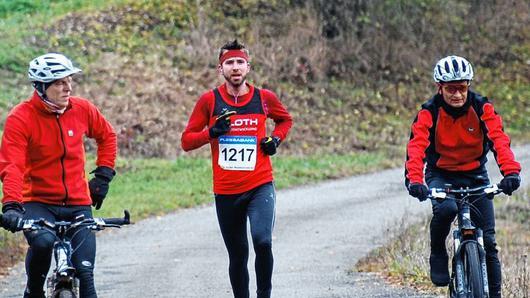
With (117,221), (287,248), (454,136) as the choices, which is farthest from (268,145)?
(287,248)

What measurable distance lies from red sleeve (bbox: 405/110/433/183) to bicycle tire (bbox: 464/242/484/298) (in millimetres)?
610

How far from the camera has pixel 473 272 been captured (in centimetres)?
851

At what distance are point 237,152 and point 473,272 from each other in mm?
1950

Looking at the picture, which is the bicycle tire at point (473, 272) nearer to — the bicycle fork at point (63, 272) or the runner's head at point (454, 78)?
the runner's head at point (454, 78)

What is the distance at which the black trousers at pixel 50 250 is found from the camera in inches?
303

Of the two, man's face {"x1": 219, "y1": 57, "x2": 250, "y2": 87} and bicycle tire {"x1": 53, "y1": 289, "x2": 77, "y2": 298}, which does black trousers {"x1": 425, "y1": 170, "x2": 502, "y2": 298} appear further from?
bicycle tire {"x1": 53, "y1": 289, "x2": 77, "y2": 298}

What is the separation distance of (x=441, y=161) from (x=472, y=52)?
30561 mm

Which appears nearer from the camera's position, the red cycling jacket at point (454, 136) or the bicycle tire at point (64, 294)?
the bicycle tire at point (64, 294)

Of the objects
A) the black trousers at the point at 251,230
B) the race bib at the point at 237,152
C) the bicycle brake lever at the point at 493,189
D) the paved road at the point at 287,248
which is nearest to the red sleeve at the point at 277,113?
the race bib at the point at 237,152

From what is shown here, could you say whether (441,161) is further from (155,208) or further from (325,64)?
(325,64)

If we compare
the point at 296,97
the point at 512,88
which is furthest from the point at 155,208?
the point at 512,88

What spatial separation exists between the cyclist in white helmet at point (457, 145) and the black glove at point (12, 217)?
112 inches

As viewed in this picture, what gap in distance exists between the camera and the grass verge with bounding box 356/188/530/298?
10820 mm

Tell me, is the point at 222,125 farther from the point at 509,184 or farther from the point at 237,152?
the point at 509,184
